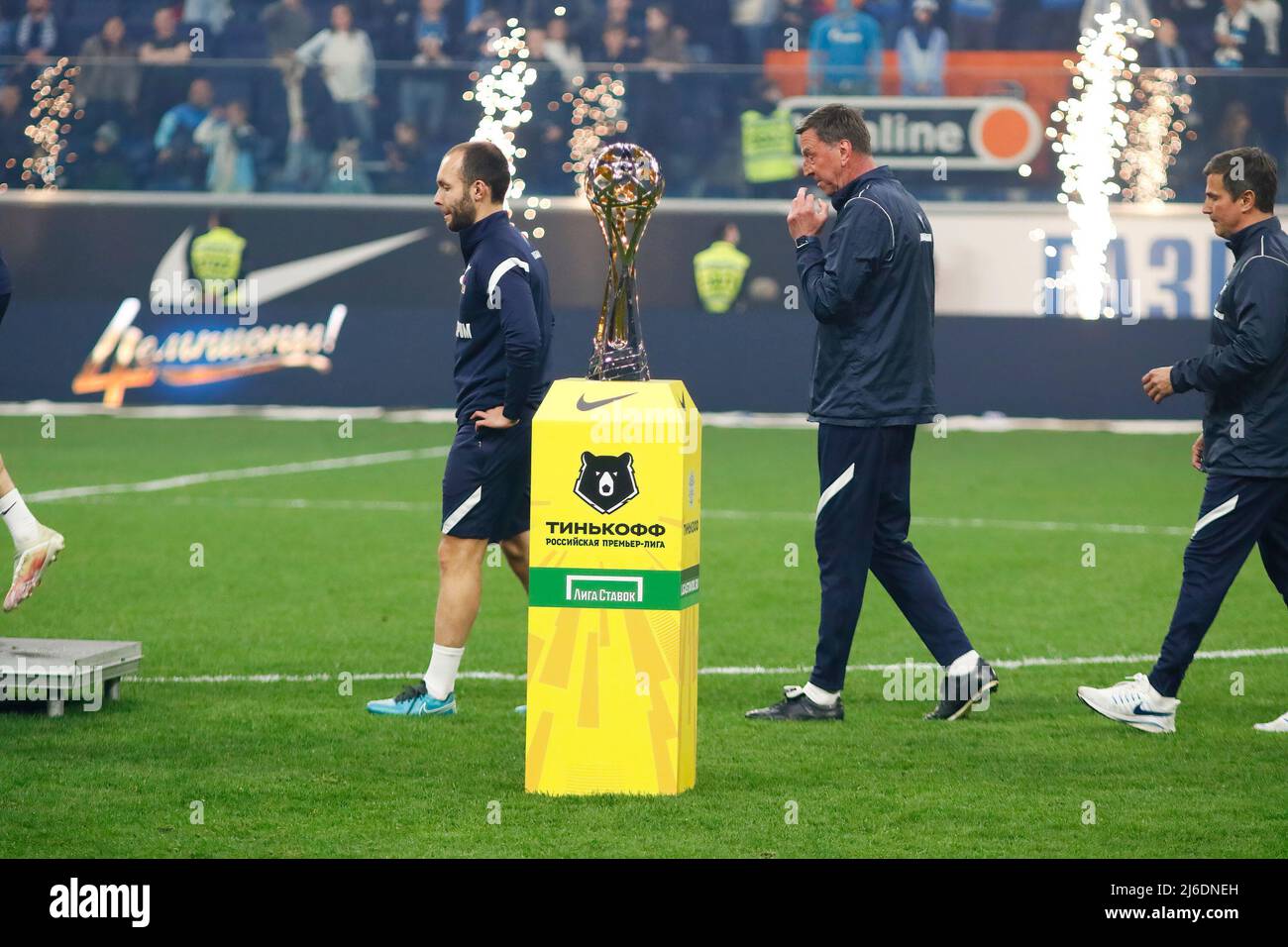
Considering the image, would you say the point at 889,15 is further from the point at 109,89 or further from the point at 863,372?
the point at 863,372

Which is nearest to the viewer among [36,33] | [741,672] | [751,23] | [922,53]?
[741,672]

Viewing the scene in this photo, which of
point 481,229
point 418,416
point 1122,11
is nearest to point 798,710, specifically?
point 481,229

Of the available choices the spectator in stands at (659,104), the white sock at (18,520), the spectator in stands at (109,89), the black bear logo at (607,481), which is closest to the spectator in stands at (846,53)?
the spectator in stands at (659,104)

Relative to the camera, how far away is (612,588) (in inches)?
214

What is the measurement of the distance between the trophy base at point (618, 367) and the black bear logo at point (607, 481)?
32 centimetres

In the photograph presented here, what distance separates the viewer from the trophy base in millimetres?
5629

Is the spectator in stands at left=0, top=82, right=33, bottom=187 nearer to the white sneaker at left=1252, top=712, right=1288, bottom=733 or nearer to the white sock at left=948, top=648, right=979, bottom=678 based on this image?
the white sock at left=948, top=648, right=979, bottom=678

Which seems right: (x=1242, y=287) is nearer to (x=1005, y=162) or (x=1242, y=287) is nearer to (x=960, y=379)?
(x=960, y=379)

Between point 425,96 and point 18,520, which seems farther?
point 425,96

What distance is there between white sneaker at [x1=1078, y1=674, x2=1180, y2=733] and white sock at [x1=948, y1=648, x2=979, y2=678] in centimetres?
40

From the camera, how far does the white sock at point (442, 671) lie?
6.75 metres

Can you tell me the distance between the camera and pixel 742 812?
5.34 m

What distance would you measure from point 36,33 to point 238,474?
10.7m

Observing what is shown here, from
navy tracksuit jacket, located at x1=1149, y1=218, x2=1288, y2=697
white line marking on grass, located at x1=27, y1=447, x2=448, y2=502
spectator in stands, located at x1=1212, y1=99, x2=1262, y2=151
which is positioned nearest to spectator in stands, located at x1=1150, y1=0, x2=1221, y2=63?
spectator in stands, located at x1=1212, y1=99, x2=1262, y2=151
